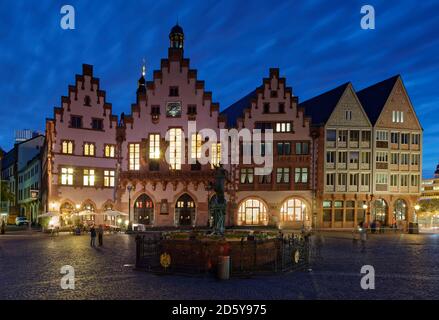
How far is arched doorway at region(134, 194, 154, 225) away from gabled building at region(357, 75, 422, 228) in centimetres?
2866

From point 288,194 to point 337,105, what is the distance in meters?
13.4

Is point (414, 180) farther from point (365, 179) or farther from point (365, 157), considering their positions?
point (365, 157)

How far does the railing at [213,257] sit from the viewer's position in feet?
59.1

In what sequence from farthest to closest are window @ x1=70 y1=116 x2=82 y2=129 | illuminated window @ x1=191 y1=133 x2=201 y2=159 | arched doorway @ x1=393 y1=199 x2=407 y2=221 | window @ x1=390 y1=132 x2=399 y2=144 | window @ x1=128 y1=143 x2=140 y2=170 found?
arched doorway @ x1=393 y1=199 x2=407 y2=221
window @ x1=390 y1=132 x2=399 y2=144
window @ x1=128 y1=143 x2=140 y2=170
illuminated window @ x1=191 y1=133 x2=201 y2=159
window @ x1=70 y1=116 x2=82 y2=129

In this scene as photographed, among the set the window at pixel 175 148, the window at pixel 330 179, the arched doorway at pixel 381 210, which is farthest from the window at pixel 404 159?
the window at pixel 175 148

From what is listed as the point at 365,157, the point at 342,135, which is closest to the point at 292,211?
the point at 342,135

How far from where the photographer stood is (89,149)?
50.2 meters

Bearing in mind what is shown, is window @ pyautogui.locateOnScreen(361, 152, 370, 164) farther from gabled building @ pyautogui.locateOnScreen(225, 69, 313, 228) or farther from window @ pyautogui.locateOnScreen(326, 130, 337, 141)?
gabled building @ pyautogui.locateOnScreen(225, 69, 313, 228)

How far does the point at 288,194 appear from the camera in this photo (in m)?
51.1

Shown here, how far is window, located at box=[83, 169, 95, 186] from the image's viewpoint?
49.8 m

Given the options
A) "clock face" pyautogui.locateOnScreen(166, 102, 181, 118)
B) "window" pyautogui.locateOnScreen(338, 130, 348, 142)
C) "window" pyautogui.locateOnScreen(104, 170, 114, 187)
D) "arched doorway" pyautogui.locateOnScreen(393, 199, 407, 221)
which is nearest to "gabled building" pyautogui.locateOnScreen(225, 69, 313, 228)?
"window" pyautogui.locateOnScreen(338, 130, 348, 142)

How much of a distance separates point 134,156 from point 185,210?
939 centimetres

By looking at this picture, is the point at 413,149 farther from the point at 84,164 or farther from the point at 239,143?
the point at 84,164
